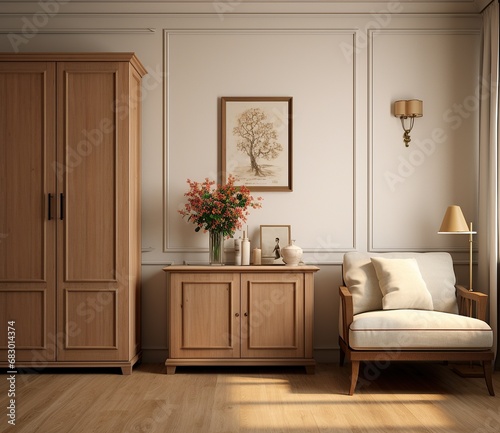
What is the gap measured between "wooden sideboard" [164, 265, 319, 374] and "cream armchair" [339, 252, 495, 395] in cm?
32

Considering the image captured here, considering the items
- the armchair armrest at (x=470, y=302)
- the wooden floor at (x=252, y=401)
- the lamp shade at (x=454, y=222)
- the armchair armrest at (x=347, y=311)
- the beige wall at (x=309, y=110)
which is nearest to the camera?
the wooden floor at (x=252, y=401)

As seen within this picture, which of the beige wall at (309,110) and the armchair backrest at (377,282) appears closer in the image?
the armchair backrest at (377,282)

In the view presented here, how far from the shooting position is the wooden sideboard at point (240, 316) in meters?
4.07

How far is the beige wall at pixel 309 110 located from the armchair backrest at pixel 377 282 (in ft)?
→ 0.97

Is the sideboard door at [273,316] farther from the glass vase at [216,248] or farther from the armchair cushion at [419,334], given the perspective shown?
the armchair cushion at [419,334]

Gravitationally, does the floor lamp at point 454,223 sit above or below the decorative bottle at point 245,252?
above

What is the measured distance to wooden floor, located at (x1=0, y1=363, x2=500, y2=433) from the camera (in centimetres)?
297

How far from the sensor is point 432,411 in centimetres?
322

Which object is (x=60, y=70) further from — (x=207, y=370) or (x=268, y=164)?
(x=207, y=370)

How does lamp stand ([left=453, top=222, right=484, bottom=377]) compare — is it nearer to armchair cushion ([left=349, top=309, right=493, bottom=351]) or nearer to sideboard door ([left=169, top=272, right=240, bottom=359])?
armchair cushion ([left=349, top=309, right=493, bottom=351])

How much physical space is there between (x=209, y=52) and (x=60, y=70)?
3.86 feet

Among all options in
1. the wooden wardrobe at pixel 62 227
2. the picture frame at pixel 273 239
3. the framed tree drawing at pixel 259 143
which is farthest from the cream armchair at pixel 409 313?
the wooden wardrobe at pixel 62 227

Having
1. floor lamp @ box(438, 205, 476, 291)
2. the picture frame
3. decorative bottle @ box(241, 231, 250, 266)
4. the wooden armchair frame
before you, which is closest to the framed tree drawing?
the picture frame

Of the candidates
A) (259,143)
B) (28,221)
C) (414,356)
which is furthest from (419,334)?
(28,221)
